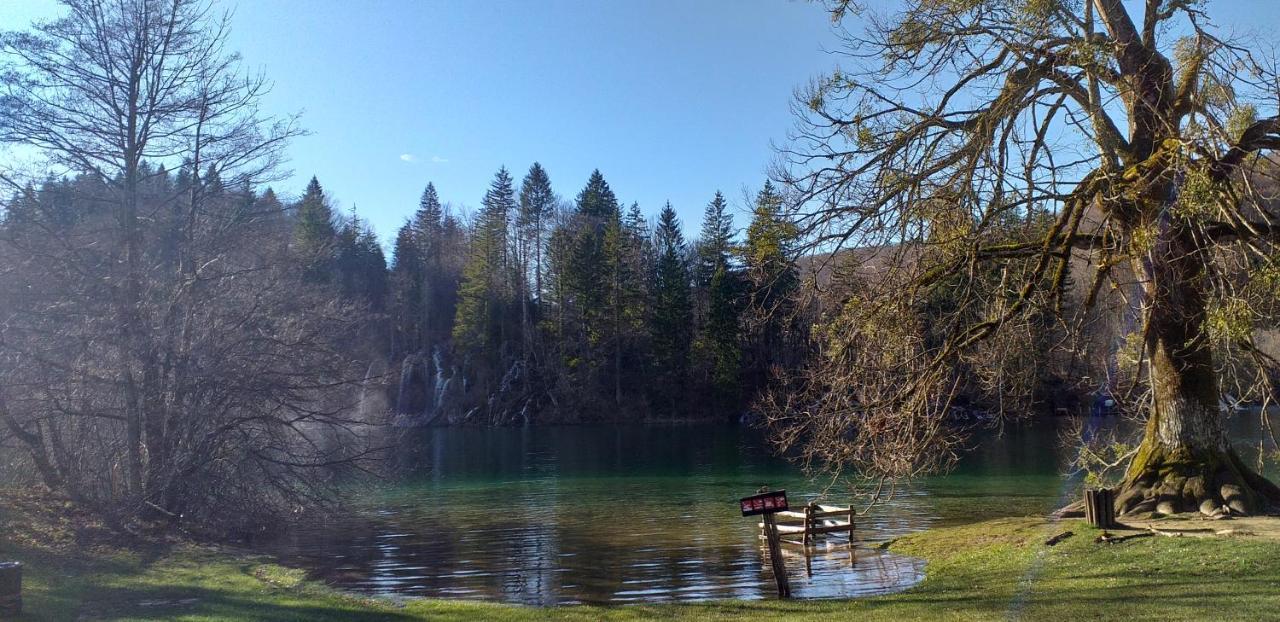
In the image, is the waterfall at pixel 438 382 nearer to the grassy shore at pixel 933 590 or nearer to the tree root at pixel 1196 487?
the grassy shore at pixel 933 590

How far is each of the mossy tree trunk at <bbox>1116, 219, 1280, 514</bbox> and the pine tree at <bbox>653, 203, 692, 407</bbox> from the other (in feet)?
184

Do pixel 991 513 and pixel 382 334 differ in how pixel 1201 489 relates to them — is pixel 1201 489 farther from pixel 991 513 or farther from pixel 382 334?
pixel 382 334

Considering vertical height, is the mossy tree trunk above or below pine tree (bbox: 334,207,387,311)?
below

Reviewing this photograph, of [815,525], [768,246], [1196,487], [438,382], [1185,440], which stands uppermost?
[438,382]

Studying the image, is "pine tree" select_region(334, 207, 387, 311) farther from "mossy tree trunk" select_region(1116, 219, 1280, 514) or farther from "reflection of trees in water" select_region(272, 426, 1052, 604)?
"mossy tree trunk" select_region(1116, 219, 1280, 514)

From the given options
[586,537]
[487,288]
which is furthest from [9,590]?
[487,288]

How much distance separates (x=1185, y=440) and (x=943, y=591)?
6152mm

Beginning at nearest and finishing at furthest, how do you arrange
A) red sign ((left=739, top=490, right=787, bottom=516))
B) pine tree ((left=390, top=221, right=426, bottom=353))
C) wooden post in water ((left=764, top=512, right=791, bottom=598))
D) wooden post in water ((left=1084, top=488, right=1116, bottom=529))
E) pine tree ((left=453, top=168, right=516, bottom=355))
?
red sign ((left=739, top=490, right=787, bottom=516)) < wooden post in water ((left=764, top=512, right=791, bottom=598)) < wooden post in water ((left=1084, top=488, right=1116, bottom=529)) < pine tree ((left=453, top=168, right=516, bottom=355)) < pine tree ((left=390, top=221, right=426, bottom=353))

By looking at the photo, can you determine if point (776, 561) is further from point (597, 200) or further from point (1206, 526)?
point (597, 200)

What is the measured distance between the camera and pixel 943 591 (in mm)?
10844

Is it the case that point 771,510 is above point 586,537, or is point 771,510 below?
above

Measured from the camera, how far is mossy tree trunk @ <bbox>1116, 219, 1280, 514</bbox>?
1349cm

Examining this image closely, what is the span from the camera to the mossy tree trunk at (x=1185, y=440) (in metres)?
13.5

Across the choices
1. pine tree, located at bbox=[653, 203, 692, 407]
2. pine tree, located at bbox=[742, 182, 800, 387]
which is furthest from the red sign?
pine tree, located at bbox=[653, 203, 692, 407]
